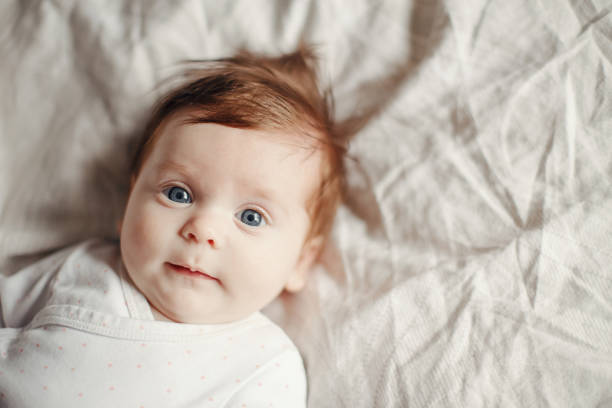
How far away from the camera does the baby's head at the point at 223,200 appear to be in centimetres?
85

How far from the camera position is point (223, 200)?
2.81 feet

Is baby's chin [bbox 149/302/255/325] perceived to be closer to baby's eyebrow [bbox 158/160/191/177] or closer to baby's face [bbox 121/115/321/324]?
baby's face [bbox 121/115/321/324]

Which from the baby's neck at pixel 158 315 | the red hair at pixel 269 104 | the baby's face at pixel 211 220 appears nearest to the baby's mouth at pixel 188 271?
the baby's face at pixel 211 220

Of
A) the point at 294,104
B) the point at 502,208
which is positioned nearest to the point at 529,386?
the point at 502,208

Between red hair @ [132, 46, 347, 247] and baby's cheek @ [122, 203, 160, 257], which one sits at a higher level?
red hair @ [132, 46, 347, 247]

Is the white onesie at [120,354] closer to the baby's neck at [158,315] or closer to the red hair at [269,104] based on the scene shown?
the baby's neck at [158,315]

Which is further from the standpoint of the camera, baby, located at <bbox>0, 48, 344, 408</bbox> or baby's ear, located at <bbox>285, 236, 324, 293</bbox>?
baby's ear, located at <bbox>285, 236, 324, 293</bbox>

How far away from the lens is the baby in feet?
2.72

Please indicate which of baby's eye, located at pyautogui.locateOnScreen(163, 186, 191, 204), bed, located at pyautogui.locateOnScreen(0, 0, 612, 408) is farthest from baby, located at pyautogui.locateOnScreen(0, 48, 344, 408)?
bed, located at pyautogui.locateOnScreen(0, 0, 612, 408)

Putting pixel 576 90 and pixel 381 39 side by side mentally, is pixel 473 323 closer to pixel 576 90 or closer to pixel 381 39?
pixel 576 90

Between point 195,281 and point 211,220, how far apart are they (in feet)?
0.35

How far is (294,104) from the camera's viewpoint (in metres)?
0.95

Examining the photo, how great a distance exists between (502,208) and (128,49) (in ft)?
2.59

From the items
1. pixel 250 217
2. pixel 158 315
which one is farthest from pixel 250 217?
pixel 158 315
